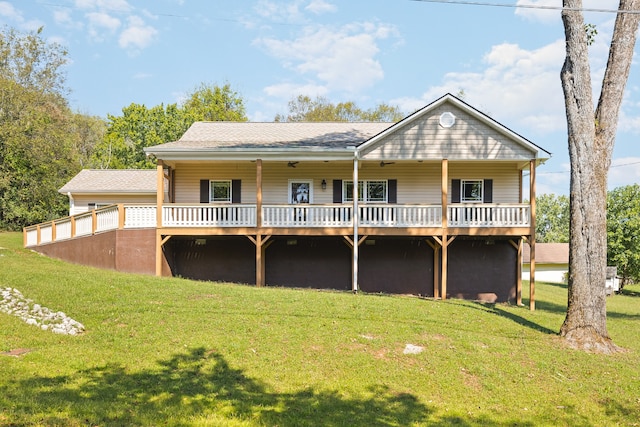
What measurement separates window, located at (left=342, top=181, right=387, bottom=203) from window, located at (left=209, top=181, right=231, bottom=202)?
4.48m

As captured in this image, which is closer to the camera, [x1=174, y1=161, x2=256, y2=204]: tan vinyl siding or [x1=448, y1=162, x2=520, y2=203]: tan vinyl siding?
[x1=448, y1=162, x2=520, y2=203]: tan vinyl siding

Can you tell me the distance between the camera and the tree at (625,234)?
4050cm

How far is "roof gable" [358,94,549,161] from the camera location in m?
17.5

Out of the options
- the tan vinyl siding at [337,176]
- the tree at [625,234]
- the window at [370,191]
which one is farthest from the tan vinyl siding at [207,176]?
the tree at [625,234]

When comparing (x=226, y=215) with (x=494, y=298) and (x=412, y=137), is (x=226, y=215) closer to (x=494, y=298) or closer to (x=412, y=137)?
(x=412, y=137)

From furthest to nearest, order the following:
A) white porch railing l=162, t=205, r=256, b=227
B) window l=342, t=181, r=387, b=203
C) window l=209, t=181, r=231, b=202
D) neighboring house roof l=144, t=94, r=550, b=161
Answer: window l=209, t=181, r=231, b=202
window l=342, t=181, r=387, b=203
white porch railing l=162, t=205, r=256, b=227
neighboring house roof l=144, t=94, r=550, b=161

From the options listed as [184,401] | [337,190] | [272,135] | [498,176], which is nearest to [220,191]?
[272,135]

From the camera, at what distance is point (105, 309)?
11234 mm

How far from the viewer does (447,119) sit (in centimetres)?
1766

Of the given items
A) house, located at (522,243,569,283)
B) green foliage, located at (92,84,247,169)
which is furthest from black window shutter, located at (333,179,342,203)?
house, located at (522,243,569,283)

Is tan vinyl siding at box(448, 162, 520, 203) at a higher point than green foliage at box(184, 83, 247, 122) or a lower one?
lower

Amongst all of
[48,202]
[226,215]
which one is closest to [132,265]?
[226,215]

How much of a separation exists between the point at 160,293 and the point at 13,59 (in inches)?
1224

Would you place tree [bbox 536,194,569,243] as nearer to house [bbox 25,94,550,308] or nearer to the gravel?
house [bbox 25,94,550,308]
